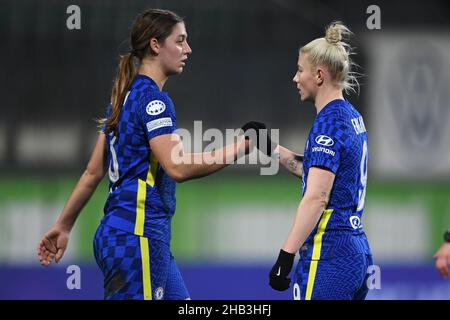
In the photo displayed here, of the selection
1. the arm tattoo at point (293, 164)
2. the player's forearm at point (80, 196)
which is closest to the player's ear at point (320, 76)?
the arm tattoo at point (293, 164)

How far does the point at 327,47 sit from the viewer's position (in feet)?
14.9

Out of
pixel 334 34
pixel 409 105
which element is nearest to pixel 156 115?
pixel 334 34

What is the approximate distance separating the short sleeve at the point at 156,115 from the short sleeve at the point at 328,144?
0.69 m

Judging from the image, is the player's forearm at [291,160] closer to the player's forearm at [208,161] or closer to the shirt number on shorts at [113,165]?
the player's forearm at [208,161]

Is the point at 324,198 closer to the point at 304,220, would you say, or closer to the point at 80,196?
the point at 304,220

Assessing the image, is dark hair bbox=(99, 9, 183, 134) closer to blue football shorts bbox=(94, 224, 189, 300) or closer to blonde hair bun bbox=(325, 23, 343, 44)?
blue football shorts bbox=(94, 224, 189, 300)

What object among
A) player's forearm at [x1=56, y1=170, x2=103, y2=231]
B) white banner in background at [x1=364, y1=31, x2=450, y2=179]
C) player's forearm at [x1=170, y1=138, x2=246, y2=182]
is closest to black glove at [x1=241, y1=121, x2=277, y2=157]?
player's forearm at [x1=170, y1=138, x2=246, y2=182]

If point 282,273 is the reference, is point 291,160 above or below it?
above

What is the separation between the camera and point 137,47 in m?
4.65

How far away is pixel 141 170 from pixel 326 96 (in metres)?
0.98

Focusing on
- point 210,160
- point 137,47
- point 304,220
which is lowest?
point 304,220

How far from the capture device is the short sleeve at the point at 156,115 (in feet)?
14.6

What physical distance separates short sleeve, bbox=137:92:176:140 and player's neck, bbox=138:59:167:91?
0.48 ft
